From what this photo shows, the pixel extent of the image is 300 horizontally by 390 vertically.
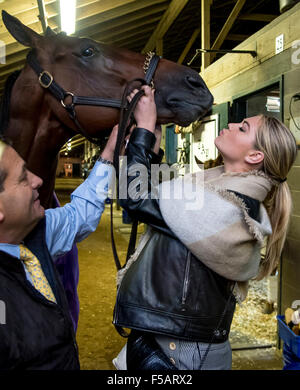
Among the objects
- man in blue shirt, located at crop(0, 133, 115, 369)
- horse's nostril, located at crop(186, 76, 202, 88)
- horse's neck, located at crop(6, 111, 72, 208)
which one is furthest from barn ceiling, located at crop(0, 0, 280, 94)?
man in blue shirt, located at crop(0, 133, 115, 369)

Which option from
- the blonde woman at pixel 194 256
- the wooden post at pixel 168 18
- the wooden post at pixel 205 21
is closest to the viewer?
the blonde woman at pixel 194 256

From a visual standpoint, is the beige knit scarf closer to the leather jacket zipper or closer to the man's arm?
the leather jacket zipper

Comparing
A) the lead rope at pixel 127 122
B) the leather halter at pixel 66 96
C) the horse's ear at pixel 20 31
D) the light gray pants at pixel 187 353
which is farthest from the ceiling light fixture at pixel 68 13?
the light gray pants at pixel 187 353

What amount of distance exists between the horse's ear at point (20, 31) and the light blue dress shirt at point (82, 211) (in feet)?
2.33

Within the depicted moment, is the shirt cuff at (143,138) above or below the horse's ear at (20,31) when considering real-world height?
below

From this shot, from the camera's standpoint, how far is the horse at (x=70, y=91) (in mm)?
1470

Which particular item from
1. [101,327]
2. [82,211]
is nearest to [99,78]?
[82,211]

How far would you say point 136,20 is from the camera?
6090mm

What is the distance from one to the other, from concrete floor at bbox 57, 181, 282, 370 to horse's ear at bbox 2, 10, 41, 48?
238 cm

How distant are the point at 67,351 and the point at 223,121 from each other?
11.4 feet

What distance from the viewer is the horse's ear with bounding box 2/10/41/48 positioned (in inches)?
59.4

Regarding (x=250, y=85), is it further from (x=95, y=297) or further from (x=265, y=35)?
(x=95, y=297)

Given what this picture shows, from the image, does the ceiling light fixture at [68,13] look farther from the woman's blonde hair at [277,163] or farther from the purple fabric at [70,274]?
the woman's blonde hair at [277,163]

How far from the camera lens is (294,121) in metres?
2.70
